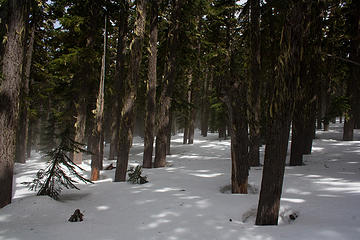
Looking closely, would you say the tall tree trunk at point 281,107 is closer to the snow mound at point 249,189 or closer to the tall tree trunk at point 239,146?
the tall tree trunk at point 239,146

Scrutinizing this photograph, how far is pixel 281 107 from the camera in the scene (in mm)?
4418

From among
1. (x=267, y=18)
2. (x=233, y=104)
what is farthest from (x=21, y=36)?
(x=267, y=18)

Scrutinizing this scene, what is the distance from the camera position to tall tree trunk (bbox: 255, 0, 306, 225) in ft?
14.0

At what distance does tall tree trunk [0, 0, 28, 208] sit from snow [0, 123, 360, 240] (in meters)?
0.92

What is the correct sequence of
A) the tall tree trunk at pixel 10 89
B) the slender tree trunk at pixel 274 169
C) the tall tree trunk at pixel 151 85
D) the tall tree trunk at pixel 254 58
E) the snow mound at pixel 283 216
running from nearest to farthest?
1. the slender tree trunk at pixel 274 169
2. the snow mound at pixel 283 216
3. the tall tree trunk at pixel 10 89
4. the tall tree trunk at pixel 254 58
5. the tall tree trunk at pixel 151 85

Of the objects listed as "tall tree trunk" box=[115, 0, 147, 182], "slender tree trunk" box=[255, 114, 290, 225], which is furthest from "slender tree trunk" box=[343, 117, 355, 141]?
"slender tree trunk" box=[255, 114, 290, 225]

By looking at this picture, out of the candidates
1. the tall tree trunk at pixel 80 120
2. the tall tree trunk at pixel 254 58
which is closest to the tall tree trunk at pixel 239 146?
the tall tree trunk at pixel 254 58

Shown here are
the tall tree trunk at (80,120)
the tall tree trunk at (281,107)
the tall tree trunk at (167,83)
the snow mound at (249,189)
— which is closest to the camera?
the tall tree trunk at (281,107)

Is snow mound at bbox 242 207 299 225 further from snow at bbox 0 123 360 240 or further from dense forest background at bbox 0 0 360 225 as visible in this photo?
dense forest background at bbox 0 0 360 225

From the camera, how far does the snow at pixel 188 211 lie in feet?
14.3

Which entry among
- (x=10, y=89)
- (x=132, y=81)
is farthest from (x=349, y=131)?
(x=10, y=89)

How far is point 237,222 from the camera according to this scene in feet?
16.1

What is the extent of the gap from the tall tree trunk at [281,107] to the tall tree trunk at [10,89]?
6823 mm

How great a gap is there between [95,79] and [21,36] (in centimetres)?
760
